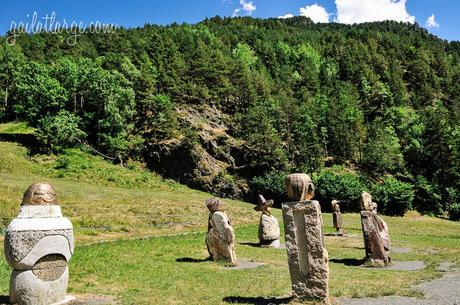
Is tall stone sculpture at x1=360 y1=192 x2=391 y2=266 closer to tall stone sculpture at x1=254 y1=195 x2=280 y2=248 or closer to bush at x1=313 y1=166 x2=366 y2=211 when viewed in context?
tall stone sculpture at x1=254 y1=195 x2=280 y2=248

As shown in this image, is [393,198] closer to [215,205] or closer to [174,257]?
[215,205]

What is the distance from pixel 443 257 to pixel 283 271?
30.0 feet

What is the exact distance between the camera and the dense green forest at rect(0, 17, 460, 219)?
2424 inches

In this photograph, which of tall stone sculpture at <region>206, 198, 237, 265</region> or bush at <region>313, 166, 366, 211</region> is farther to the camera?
bush at <region>313, 166, 366, 211</region>

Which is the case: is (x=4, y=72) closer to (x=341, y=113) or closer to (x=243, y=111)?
(x=243, y=111)

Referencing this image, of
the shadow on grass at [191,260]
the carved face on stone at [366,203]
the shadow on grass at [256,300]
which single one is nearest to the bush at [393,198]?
the carved face on stone at [366,203]

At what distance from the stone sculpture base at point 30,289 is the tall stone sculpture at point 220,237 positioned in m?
8.11

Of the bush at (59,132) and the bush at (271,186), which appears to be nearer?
the bush at (59,132)

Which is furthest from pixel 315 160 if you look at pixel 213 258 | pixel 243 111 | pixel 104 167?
pixel 213 258

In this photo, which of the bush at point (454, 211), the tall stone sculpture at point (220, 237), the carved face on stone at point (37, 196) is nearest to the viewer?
the carved face on stone at point (37, 196)

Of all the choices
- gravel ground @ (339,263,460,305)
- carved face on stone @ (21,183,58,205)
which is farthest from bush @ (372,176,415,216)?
carved face on stone @ (21,183,58,205)

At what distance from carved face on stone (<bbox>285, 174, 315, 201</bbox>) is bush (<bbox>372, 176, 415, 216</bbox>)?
50.1 m

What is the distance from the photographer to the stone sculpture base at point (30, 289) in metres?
9.20

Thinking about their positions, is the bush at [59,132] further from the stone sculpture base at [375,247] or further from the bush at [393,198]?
the stone sculpture base at [375,247]
